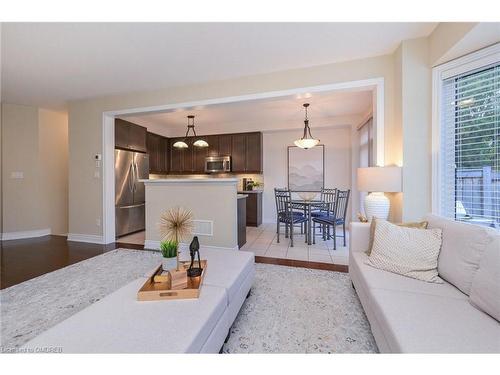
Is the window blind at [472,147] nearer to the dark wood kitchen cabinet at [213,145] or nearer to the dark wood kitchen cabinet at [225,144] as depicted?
the dark wood kitchen cabinet at [225,144]

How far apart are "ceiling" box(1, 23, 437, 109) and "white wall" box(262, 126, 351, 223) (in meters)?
2.80

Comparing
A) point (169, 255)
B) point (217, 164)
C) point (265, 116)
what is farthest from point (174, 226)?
point (217, 164)

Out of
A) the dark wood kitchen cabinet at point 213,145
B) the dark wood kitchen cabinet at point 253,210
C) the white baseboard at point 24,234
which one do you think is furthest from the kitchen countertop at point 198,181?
the white baseboard at point 24,234

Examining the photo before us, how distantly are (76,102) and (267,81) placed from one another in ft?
12.1

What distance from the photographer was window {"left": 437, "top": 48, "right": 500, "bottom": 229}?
1868 mm

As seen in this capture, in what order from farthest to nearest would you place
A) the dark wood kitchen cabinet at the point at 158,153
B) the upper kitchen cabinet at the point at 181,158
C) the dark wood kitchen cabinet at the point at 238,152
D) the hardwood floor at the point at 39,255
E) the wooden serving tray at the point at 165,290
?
the upper kitchen cabinet at the point at 181,158 < the dark wood kitchen cabinet at the point at 238,152 < the dark wood kitchen cabinet at the point at 158,153 < the hardwood floor at the point at 39,255 < the wooden serving tray at the point at 165,290

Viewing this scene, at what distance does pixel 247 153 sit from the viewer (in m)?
5.64

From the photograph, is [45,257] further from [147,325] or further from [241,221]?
[147,325]

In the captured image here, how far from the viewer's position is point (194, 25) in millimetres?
2074

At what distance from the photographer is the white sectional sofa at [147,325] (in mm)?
933

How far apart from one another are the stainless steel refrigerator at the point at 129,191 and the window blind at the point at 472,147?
494 centimetres

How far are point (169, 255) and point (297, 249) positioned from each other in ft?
8.08

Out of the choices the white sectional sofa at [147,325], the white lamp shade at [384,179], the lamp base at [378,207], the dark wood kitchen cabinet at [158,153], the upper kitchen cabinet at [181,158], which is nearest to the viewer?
the white sectional sofa at [147,325]
